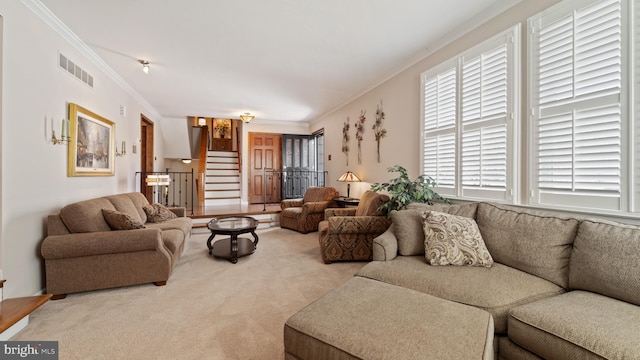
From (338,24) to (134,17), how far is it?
201 centimetres

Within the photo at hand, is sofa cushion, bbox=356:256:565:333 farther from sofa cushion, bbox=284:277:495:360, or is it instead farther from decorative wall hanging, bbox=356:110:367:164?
decorative wall hanging, bbox=356:110:367:164

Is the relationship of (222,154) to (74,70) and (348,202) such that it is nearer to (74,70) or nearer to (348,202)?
(348,202)

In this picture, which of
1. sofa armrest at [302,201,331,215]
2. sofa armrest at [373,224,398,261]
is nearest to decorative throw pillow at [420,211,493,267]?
sofa armrest at [373,224,398,261]

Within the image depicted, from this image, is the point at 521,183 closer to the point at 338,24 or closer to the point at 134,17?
the point at 338,24

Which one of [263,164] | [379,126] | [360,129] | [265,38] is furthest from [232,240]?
[263,164]

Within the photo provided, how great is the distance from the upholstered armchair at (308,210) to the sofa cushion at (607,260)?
12.8 ft

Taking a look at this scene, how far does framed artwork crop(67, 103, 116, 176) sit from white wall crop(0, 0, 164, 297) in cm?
10

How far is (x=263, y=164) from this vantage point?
25.7ft

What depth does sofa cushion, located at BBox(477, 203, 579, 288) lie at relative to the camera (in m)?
1.72

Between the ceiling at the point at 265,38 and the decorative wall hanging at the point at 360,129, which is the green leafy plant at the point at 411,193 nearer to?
the ceiling at the point at 265,38

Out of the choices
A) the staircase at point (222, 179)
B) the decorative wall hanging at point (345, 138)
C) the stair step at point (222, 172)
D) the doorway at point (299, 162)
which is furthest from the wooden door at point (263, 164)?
the decorative wall hanging at point (345, 138)

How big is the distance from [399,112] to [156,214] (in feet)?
13.3

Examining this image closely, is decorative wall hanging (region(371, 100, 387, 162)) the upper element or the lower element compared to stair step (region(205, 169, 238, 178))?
upper

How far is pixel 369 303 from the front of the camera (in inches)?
55.9
